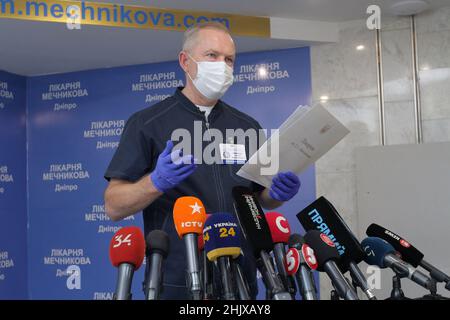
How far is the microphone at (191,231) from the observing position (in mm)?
988

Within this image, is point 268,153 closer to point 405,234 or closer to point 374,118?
point 405,234

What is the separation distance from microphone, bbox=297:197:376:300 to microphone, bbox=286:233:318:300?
0.53ft

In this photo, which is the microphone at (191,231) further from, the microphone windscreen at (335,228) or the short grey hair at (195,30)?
the short grey hair at (195,30)

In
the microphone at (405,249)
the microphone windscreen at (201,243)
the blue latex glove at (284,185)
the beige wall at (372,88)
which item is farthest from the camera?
the beige wall at (372,88)

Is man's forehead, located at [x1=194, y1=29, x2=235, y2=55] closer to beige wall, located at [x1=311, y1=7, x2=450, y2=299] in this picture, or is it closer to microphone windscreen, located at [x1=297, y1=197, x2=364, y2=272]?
microphone windscreen, located at [x1=297, y1=197, x2=364, y2=272]

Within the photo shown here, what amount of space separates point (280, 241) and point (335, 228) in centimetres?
25

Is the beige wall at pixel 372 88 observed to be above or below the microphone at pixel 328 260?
above

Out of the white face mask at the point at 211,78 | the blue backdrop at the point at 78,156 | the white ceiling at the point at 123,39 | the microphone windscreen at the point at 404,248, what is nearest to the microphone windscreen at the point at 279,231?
the microphone windscreen at the point at 404,248

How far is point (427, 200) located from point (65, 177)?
290 centimetres

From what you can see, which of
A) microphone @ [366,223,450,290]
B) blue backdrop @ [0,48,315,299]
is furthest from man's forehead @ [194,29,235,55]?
blue backdrop @ [0,48,315,299]

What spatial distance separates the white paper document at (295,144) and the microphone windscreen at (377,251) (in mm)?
392

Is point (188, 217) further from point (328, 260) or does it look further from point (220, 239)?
point (328, 260)

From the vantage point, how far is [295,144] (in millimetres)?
1617

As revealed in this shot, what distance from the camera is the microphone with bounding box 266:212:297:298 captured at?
3.48 feet
